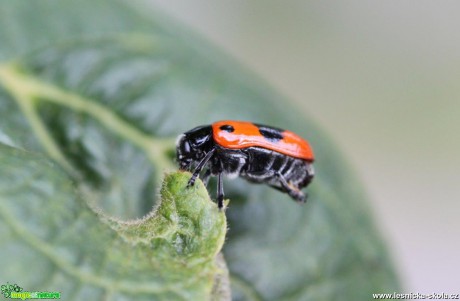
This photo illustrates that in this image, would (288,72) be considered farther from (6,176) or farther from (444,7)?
(6,176)

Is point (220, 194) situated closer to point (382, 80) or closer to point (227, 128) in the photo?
point (227, 128)

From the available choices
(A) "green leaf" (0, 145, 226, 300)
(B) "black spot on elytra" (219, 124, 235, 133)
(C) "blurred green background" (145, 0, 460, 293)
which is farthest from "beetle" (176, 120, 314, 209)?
(C) "blurred green background" (145, 0, 460, 293)

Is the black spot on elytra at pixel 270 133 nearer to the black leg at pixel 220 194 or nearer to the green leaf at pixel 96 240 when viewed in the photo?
the black leg at pixel 220 194

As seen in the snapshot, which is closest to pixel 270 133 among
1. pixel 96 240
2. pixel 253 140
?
pixel 253 140

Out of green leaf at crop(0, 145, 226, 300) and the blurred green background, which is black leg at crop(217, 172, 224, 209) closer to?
green leaf at crop(0, 145, 226, 300)

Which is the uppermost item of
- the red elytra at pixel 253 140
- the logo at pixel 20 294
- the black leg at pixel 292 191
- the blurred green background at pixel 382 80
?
the red elytra at pixel 253 140

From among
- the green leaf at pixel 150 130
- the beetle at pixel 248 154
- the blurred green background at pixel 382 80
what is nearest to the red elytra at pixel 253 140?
the beetle at pixel 248 154

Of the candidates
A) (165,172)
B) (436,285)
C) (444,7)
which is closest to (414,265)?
(436,285)

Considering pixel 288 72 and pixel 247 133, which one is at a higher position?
pixel 247 133
